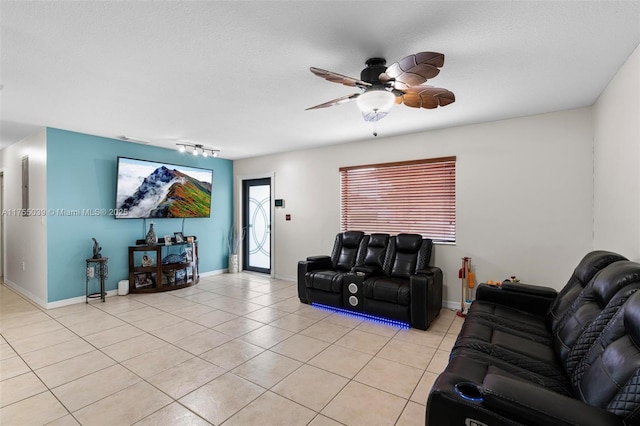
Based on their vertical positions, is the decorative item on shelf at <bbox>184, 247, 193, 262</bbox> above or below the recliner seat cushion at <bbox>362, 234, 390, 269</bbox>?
below

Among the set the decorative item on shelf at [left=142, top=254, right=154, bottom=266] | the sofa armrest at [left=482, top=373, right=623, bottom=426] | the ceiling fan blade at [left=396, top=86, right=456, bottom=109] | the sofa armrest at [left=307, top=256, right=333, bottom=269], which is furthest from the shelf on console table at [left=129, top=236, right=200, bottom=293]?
the sofa armrest at [left=482, top=373, right=623, bottom=426]

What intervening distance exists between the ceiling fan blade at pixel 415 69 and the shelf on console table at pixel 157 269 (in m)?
4.81

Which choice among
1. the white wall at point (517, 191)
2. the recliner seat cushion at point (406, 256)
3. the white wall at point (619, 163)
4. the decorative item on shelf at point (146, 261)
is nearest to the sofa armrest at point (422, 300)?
the recliner seat cushion at point (406, 256)

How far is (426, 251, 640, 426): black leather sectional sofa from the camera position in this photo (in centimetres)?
111

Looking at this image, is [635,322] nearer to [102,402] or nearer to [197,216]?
[102,402]

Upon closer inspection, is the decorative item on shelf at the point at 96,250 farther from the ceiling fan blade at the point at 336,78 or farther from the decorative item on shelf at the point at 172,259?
the ceiling fan blade at the point at 336,78

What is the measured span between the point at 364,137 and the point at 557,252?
2967mm

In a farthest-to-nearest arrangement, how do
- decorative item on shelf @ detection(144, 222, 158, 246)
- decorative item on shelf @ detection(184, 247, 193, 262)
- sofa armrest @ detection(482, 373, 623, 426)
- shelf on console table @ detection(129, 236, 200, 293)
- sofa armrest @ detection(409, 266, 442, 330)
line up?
decorative item on shelf @ detection(184, 247, 193, 262), decorative item on shelf @ detection(144, 222, 158, 246), shelf on console table @ detection(129, 236, 200, 293), sofa armrest @ detection(409, 266, 442, 330), sofa armrest @ detection(482, 373, 623, 426)

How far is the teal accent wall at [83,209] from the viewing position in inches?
169

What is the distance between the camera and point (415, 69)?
1.89m

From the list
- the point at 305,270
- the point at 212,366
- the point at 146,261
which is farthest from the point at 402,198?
the point at 146,261

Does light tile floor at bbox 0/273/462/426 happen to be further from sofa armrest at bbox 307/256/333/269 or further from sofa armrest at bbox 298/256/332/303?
sofa armrest at bbox 307/256/333/269

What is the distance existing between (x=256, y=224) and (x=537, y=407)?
238 inches

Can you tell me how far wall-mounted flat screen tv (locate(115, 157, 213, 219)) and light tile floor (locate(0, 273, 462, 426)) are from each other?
1701 millimetres
